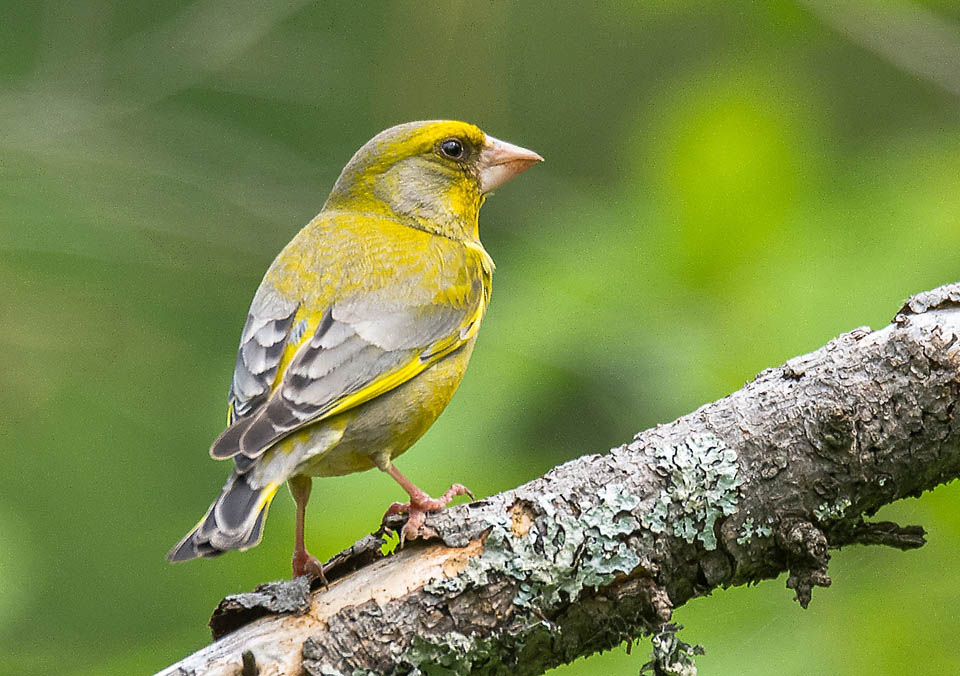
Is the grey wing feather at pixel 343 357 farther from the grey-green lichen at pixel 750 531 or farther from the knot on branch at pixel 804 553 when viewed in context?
the knot on branch at pixel 804 553

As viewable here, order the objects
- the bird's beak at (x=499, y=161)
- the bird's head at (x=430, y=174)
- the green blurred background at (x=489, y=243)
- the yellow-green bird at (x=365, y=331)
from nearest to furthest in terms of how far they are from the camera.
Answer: the yellow-green bird at (x=365, y=331)
the green blurred background at (x=489, y=243)
the bird's head at (x=430, y=174)
the bird's beak at (x=499, y=161)

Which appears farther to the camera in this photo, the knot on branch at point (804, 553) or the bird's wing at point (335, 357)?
the bird's wing at point (335, 357)

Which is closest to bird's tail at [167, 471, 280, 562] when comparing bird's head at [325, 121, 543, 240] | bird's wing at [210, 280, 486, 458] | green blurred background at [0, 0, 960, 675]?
bird's wing at [210, 280, 486, 458]

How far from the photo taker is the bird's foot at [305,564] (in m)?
3.40

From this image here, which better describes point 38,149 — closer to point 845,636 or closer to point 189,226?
point 189,226

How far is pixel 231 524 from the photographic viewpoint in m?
3.48

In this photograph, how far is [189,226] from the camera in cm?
767

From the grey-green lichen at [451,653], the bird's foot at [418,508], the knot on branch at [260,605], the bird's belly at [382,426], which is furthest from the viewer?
the bird's belly at [382,426]

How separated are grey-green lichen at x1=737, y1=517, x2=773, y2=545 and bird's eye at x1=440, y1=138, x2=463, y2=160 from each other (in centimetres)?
250

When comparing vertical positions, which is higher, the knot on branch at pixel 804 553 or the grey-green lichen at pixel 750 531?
the grey-green lichen at pixel 750 531

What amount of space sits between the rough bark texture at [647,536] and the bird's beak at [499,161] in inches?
86.2

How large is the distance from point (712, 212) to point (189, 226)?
4080mm

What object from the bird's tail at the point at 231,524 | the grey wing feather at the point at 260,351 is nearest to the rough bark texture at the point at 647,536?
the bird's tail at the point at 231,524

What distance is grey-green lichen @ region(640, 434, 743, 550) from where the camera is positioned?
3291 millimetres
